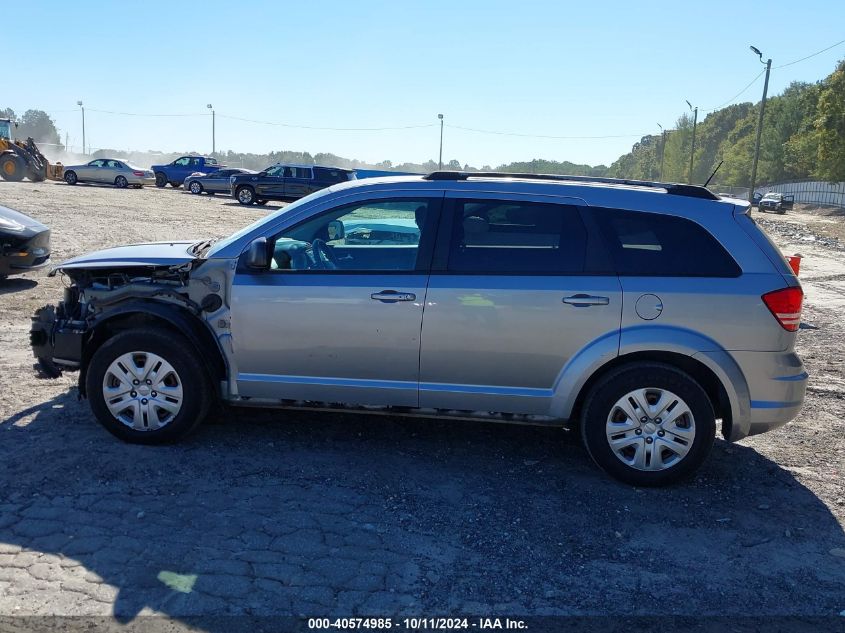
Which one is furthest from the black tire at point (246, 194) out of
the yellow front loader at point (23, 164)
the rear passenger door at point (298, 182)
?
the yellow front loader at point (23, 164)

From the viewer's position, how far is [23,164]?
1404 inches

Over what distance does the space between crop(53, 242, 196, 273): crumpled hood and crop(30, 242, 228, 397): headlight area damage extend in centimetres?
1

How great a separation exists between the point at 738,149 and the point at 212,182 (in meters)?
93.6

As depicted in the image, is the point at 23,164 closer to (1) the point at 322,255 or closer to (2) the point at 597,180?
(1) the point at 322,255

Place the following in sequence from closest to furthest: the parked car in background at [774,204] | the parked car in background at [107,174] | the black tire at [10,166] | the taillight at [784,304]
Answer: the taillight at [784,304]
the black tire at [10,166]
the parked car in background at [107,174]
the parked car in background at [774,204]

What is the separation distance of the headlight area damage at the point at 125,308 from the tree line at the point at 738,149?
79.4 feet

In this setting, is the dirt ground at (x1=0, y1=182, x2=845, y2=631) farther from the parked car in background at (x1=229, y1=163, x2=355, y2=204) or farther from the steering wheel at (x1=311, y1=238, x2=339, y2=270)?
the parked car in background at (x1=229, y1=163, x2=355, y2=204)

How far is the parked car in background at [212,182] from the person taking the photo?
1415 inches

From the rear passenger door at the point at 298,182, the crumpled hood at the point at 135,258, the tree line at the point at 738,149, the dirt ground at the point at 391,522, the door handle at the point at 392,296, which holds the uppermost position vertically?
the tree line at the point at 738,149

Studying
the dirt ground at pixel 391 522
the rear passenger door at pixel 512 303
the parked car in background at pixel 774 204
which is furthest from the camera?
the parked car in background at pixel 774 204

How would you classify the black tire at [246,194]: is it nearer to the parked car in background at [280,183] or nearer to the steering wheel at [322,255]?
the parked car in background at [280,183]

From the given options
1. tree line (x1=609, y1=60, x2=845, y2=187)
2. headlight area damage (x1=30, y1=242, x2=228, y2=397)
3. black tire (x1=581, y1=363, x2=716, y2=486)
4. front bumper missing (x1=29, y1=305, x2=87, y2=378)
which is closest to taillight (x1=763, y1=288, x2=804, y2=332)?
black tire (x1=581, y1=363, x2=716, y2=486)

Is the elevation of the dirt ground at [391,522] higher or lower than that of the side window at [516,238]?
lower

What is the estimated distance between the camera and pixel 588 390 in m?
4.86
